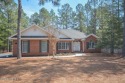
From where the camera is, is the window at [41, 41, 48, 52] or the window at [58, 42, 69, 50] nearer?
the window at [41, 41, 48, 52]

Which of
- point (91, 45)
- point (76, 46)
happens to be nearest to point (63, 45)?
point (76, 46)

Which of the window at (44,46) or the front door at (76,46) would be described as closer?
the window at (44,46)

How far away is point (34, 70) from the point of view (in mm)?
16141

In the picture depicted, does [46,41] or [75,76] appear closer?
[75,76]

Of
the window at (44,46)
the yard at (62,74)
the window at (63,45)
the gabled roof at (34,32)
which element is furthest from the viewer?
the window at (63,45)

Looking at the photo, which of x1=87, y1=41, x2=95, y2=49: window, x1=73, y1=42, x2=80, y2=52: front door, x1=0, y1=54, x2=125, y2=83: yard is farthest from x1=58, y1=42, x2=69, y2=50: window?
x1=0, y1=54, x2=125, y2=83: yard

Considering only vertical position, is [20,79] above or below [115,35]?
below

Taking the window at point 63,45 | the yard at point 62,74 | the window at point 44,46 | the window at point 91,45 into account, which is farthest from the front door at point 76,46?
the yard at point 62,74

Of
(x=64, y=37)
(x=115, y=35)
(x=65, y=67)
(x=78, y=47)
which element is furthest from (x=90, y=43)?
(x=65, y=67)

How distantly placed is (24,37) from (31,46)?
5.44 ft

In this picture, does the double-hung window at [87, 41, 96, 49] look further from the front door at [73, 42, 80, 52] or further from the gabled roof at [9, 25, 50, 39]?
the gabled roof at [9, 25, 50, 39]

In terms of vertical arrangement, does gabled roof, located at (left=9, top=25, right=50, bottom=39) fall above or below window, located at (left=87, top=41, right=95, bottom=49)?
above

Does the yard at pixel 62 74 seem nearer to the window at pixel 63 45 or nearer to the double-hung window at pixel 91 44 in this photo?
the window at pixel 63 45

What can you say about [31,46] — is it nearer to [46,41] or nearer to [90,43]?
[46,41]
